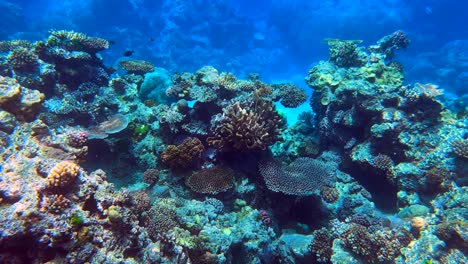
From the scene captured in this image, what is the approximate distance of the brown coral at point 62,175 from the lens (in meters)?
3.94

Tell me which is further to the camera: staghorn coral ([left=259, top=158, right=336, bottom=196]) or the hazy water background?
the hazy water background

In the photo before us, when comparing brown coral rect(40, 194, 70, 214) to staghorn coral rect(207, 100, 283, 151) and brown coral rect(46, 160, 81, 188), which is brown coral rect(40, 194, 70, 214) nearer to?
brown coral rect(46, 160, 81, 188)

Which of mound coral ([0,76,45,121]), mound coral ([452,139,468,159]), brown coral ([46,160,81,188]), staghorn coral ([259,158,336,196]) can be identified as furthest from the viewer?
mound coral ([452,139,468,159])

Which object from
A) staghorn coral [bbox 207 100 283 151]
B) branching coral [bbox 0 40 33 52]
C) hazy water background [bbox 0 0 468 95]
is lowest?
staghorn coral [bbox 207 100 283 151]

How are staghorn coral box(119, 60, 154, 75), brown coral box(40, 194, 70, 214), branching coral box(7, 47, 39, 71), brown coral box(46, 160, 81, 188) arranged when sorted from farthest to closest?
1. staghorn coral box(119, 60, 154, 75)
2. branching coral box(7, 47, 39, 71)
3. brown coral box(46, 160, 81, 188)
4. brown coral box(40, 194, 70, 214)

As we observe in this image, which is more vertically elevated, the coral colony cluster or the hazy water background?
the hazy water background

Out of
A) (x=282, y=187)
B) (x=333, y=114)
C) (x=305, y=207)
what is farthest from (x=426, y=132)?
(x=282, y=187)

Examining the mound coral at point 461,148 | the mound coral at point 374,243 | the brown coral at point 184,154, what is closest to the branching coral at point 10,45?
the brown coral at point 184,154

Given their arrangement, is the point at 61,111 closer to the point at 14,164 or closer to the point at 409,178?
the point at 14,164

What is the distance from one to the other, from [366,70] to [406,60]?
2886 cm

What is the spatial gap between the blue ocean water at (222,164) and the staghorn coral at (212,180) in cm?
3

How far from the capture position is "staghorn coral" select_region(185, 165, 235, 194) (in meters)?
6.16

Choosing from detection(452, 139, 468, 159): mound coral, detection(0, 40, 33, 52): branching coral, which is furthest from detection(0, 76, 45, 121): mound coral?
Answer: detection(452, 139, 468, 159): mound coral

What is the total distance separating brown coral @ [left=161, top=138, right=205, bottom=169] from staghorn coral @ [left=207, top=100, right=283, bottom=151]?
1.30 feet
